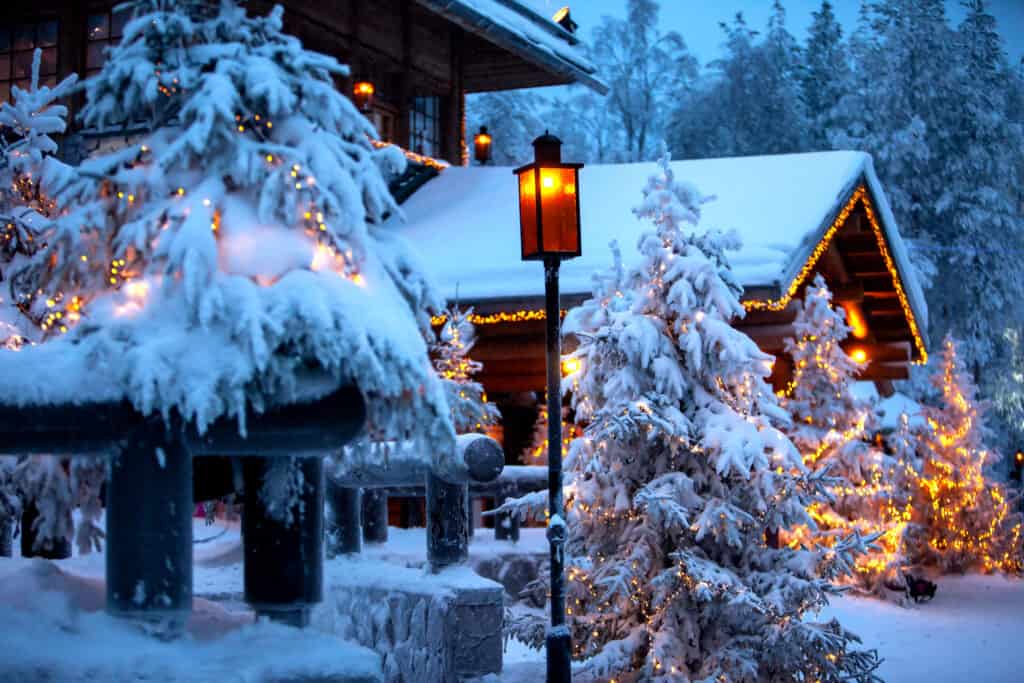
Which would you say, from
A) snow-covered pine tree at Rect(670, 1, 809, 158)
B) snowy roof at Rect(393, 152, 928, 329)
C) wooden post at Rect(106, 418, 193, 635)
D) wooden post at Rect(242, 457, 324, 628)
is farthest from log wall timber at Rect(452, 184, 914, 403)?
snow-covered pine tree at Rect(670, 1, 809, 158)

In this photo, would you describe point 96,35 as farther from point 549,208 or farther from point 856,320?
point 856,320

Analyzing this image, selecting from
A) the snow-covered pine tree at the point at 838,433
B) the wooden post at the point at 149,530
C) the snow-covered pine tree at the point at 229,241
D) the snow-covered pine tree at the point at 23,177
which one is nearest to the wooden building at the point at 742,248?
the snow-covered pine tree at the point at 838,433

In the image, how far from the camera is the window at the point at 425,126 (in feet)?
71.0

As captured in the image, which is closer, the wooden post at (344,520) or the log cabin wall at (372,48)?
the wooden post at (344,520)

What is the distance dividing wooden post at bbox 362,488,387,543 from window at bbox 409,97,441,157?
1269 cm

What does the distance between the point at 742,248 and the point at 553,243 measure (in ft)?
17.7

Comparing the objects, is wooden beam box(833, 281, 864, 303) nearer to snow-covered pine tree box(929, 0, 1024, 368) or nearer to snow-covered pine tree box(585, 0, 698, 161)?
snow-covered pine tree box(929, 0, 1024, 368)

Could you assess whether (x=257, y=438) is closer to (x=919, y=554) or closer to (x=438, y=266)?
(x=438, y=266)

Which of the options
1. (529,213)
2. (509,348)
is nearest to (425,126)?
(509,348)

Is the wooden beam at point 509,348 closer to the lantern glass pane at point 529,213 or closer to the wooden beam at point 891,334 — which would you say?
the wooden beam at point 891,334

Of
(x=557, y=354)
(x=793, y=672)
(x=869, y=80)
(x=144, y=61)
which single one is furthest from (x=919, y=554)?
(x=144, y=61)

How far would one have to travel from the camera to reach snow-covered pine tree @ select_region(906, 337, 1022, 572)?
65.1ft

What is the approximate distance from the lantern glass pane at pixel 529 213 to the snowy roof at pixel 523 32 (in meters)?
10.5

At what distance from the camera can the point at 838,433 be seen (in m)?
17.1
